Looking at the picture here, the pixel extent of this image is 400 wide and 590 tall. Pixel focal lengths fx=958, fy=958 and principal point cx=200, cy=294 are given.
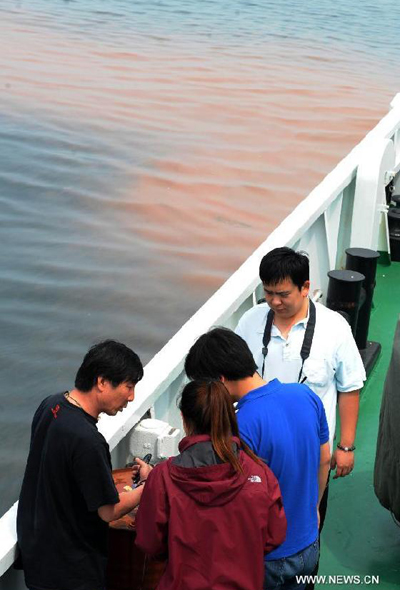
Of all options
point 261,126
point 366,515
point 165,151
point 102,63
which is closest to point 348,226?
point 366,515

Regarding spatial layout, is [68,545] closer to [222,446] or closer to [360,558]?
[222,446]

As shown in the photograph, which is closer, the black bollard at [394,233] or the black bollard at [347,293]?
the black bollard at [347,293]

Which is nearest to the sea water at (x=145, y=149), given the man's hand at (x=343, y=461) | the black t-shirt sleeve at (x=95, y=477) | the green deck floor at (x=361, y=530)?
the green deck floor at (x=361, y=530)

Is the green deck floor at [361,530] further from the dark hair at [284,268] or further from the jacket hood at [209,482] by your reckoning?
the jacket hood at [209,482]

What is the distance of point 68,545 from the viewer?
3.29 m

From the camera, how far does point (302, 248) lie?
6789 millimetres

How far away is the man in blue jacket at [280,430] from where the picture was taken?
325 cm

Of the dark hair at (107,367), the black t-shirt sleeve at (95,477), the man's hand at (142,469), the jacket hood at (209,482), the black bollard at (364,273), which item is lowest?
the black bollard at (364,273)

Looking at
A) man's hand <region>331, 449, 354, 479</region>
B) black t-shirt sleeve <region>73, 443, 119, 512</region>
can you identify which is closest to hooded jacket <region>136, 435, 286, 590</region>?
black t-shirt sleeve <region>73, 443, 119, 512</region>

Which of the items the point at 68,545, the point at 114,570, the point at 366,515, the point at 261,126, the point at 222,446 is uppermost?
the point at 222,446

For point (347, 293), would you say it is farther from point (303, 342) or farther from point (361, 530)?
point (303, 342)

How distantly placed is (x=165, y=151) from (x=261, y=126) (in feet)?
10.1

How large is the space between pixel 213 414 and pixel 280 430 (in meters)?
0.41

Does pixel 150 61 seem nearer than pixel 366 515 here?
No
